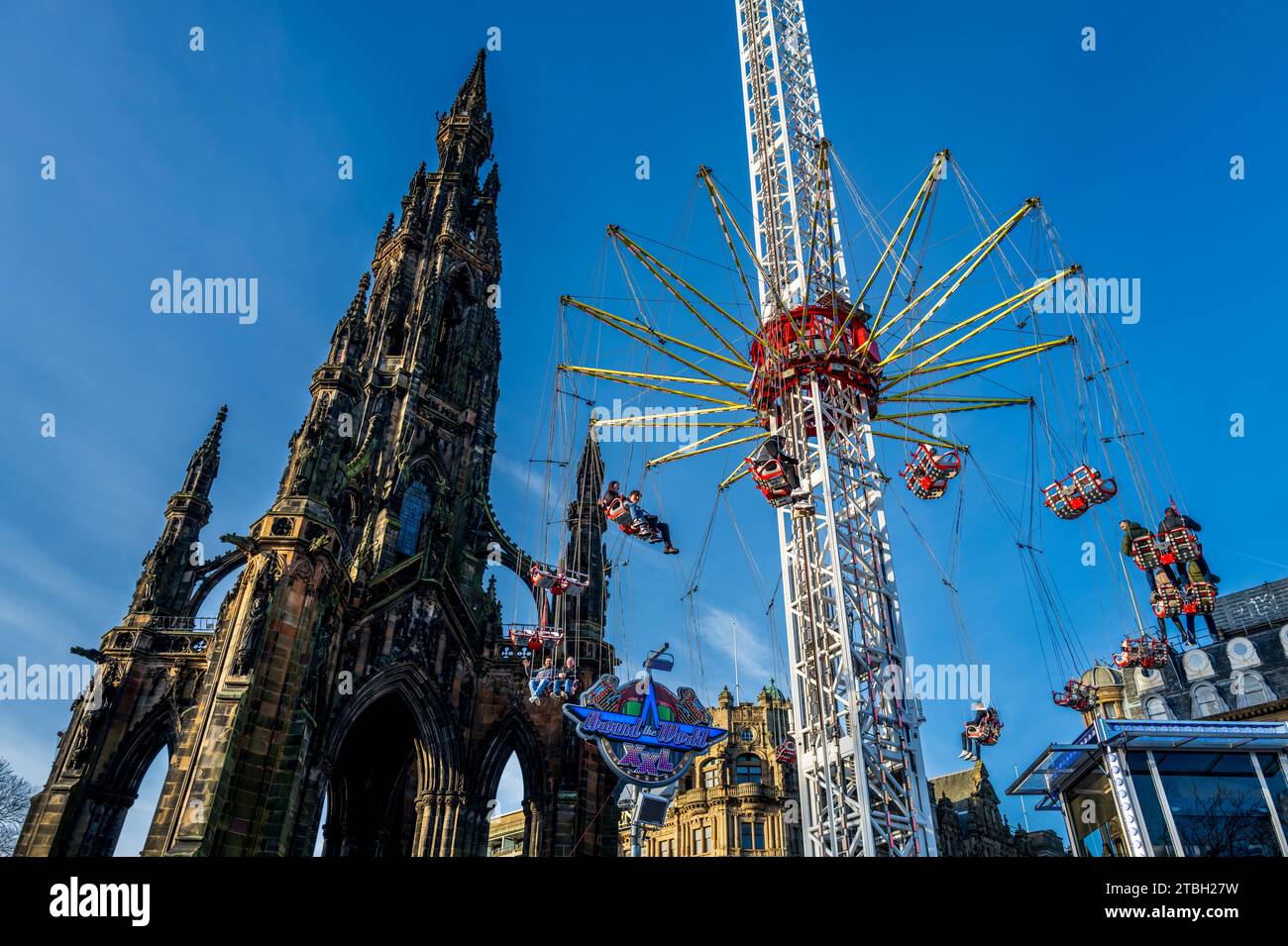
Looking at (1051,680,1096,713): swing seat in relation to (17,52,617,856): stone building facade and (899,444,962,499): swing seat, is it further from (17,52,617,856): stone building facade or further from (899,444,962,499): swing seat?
(17,52,617,856): stone building facade

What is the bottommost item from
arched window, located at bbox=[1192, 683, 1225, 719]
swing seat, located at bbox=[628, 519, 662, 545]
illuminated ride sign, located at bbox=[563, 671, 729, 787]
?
illuminated ride sign, located at bbox=[563, 671, 729, 787]

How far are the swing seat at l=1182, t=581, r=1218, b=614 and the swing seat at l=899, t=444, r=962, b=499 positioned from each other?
31.6 feet

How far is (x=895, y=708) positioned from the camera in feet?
63.1

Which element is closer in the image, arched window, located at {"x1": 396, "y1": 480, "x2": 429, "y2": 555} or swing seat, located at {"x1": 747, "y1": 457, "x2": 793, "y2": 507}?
swing seat, located at {"x1": 747, "y1": 457, "x2": 793, "y2": 507}

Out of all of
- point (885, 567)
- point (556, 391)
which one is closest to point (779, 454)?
point (885, 567)

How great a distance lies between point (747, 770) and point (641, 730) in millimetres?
40418

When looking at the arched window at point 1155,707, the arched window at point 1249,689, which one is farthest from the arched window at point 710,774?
the arched window at point 1249,689

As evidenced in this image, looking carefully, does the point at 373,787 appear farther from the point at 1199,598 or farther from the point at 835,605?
the point at 1199,598

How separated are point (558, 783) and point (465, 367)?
24703 mm

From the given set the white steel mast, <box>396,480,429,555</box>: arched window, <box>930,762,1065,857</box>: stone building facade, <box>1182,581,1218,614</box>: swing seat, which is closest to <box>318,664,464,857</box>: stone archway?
<box>396,480,429,555</box>: arched window

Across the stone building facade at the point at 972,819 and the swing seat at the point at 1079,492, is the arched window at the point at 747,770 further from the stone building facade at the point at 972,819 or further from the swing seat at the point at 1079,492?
the swing seat at the point at 1079,492

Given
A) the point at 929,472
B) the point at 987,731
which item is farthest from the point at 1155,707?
the point at 929,472

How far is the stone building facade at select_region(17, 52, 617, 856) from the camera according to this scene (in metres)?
26.0
